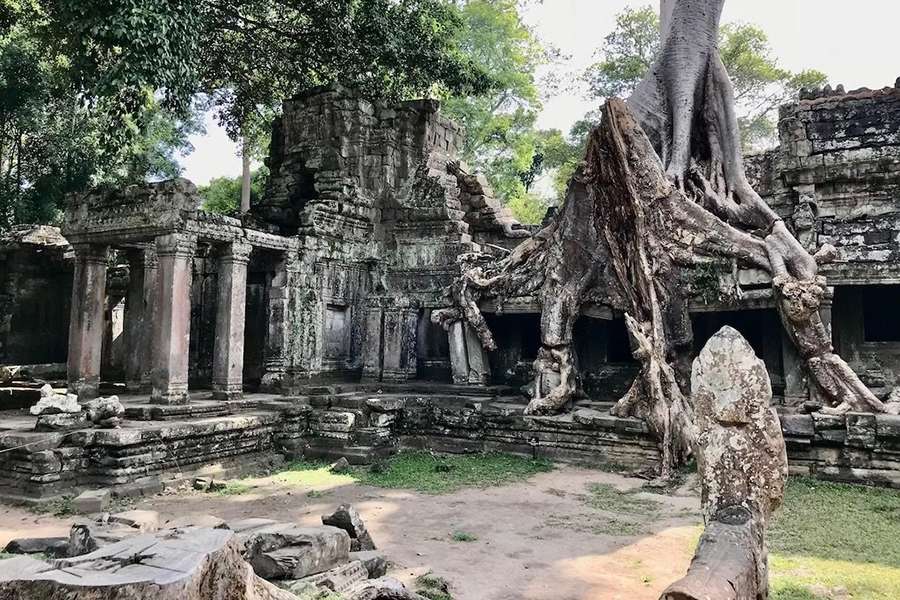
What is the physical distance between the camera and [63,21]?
28.8ft

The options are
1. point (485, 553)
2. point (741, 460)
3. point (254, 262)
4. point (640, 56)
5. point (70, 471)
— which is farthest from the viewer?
point (640, 56)

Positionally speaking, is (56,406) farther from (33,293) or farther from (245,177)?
(245,177)

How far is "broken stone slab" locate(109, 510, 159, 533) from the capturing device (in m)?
5.72

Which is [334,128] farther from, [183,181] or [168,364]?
[168,364]

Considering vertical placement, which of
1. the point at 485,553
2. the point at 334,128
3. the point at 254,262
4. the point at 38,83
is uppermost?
the point at 38,83

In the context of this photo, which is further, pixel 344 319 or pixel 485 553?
pixel 344 319

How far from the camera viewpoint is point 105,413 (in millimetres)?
7957

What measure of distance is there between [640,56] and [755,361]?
2465 cm

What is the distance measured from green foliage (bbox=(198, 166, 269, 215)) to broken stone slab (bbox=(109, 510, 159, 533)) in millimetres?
22940

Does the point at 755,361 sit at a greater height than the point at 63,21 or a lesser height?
lesser

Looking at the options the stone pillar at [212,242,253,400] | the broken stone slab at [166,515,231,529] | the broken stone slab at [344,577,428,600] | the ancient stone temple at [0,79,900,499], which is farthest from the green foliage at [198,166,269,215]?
the broken stone slab at [344,577,428,600]

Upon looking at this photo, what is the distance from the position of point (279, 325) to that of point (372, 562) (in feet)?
22.8

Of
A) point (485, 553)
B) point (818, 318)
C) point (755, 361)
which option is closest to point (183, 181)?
point (485, 553)

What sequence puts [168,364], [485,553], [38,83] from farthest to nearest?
1. [38,83]
2. [168,364]
3. [485,553]
